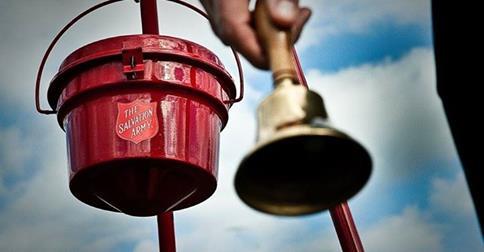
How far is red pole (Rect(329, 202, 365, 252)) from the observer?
2.04 metres

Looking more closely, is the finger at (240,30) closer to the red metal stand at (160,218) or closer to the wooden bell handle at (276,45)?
the wooden bell handle at (276,45)

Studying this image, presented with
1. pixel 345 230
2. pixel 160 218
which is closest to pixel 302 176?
pixel 345 230

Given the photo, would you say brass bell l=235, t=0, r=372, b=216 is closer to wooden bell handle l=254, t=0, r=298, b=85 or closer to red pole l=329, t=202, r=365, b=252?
wooden bell handle l=254, t=0, r=298, b=85

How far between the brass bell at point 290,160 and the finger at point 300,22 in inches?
0.8

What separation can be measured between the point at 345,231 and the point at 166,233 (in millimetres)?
490

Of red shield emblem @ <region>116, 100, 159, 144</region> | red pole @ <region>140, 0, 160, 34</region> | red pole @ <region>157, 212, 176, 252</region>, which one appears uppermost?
red pole @ <region>140, 0, 160, 34</region>

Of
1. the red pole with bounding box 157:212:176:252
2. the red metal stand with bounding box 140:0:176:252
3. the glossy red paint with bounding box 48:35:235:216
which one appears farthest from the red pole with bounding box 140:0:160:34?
the red pole with bounding box 157:212:176:252

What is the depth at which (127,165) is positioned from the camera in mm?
1688

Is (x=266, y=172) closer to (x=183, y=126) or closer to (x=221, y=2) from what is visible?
(x=221, y=2)

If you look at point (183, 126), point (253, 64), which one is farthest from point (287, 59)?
point (183, 126)

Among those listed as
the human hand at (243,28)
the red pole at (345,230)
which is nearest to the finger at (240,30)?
the human hand at (243,28)

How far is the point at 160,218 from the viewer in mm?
2148

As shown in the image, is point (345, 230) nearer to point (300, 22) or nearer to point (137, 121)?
point (137, 121)

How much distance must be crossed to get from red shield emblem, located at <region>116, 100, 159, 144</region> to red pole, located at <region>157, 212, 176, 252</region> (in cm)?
51
